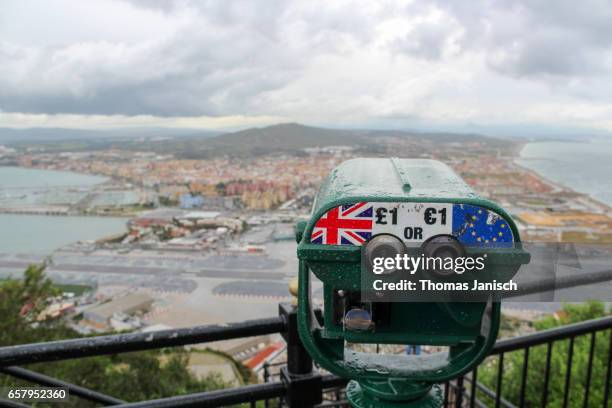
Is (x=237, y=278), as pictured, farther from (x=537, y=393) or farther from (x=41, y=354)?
(x=41, y=354)

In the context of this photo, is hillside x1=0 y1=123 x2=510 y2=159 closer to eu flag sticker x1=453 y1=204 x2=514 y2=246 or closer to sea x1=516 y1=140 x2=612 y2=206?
sea x1=516 y1=140 x2=612 y2=206

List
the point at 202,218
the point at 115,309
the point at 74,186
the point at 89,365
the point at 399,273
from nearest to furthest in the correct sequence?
the point at 399,273, the point at 89,365, the point at 115,309, the point at 202,218, the point at 74,186

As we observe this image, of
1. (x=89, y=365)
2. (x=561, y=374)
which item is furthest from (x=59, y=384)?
(x=561, y=374)

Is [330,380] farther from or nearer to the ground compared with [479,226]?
nearer to the ground

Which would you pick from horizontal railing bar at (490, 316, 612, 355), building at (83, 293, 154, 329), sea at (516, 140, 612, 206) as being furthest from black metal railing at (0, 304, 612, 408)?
building at (83, 293, 154, 329)

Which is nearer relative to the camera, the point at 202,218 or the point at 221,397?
the point at 221,397

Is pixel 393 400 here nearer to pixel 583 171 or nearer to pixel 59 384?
pixel 59 384

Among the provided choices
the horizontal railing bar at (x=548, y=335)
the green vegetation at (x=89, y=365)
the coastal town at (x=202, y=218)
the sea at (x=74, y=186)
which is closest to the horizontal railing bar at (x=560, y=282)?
the horizontal railing bar at (x=548, y=335)
